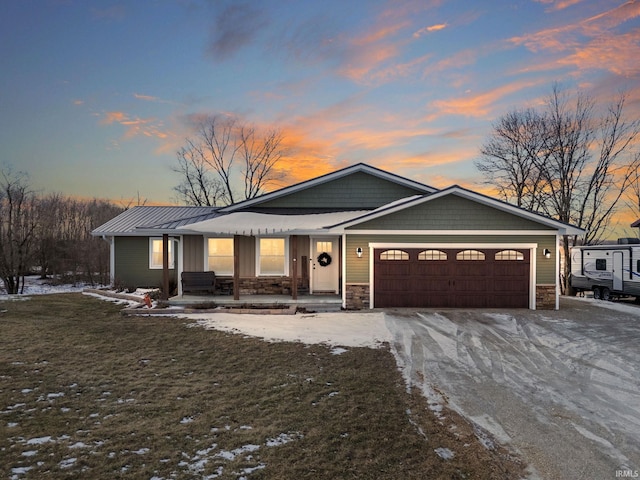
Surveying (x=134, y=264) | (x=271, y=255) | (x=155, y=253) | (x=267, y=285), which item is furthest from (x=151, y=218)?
(x=267, y=285)

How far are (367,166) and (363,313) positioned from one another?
6594mm

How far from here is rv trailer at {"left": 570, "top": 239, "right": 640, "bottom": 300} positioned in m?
15.7

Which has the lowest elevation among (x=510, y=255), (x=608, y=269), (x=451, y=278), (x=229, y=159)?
(x=451, y=278)

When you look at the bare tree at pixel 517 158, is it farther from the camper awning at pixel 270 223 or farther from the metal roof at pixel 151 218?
the metal roof at pixel 151 218

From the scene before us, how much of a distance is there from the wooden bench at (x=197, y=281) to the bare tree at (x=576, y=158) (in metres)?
22.0

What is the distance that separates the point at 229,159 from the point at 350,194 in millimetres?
20006

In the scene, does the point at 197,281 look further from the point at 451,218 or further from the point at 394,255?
the point at 451,218

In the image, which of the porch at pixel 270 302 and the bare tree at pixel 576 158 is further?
the bare tree at pixel 576 158

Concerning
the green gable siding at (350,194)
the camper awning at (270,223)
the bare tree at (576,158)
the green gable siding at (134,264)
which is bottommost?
the green gable siding at (134,264)

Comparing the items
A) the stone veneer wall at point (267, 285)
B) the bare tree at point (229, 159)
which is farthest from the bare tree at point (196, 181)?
the stone veneer wall at point (267, 285)

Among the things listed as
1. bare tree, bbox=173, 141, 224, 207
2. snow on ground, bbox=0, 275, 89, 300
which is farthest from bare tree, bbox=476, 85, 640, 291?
snow on ground, bbox=0, 275, 89, 300

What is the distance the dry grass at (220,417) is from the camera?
3.42 m

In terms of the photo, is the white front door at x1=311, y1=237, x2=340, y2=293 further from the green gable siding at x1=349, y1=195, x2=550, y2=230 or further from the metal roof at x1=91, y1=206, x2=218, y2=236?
the metal roof at x1=91, y1=206, x2=218, y2=236

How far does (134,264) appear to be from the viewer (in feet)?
56.2
